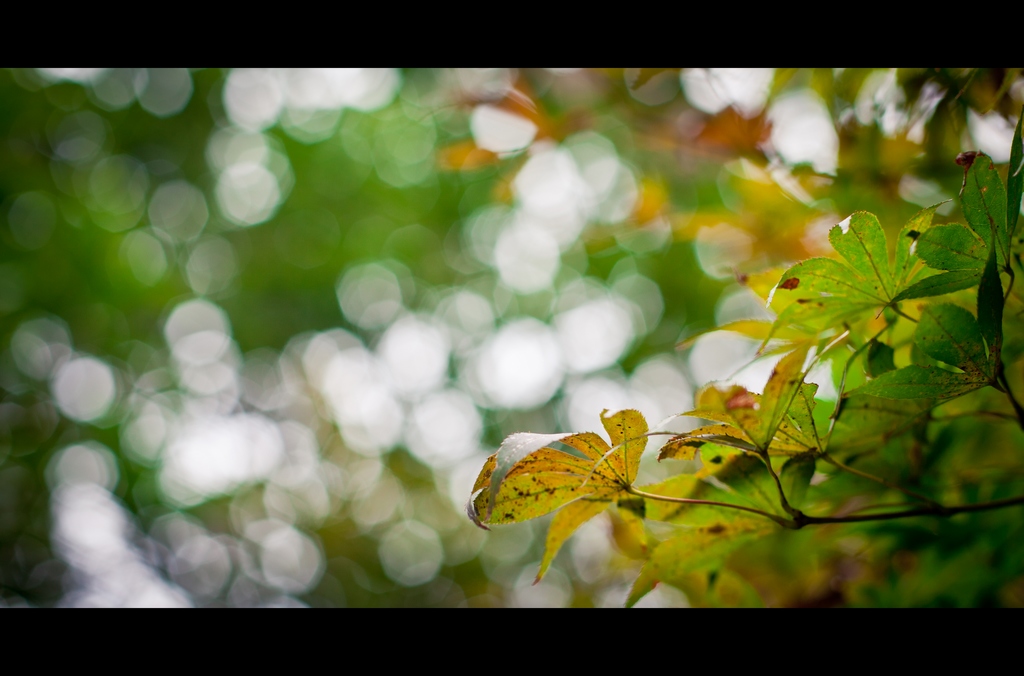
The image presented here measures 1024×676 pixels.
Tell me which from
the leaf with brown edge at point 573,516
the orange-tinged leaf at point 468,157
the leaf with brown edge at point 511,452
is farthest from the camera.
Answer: the orange-tinged leaf at point 468,157

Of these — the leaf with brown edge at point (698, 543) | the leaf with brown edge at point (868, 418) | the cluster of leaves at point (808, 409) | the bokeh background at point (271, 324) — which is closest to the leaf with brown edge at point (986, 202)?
the cluster of leaves at point (808, 409)

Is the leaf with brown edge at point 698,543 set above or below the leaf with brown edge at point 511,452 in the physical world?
below

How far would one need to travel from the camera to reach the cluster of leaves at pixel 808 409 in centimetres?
34

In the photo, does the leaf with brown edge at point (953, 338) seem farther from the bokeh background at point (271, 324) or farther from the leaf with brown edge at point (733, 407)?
the bokeh background at point (271, 324)

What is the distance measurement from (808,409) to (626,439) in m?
0.12

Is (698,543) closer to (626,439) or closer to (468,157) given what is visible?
(626,439)

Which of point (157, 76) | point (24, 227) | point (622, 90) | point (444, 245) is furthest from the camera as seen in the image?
point (444, 245)

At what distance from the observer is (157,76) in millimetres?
4668

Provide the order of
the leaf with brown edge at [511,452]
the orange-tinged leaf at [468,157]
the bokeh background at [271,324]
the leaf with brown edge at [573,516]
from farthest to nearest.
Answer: the bokeh background at [271,324], the orange-tinged leaf at [468,157], the leaf with brown edge at [573,516], the leaf with brown edge at [511,452]

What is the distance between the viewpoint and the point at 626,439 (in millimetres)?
367

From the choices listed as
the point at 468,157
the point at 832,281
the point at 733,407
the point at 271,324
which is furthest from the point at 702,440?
the point at 271,324
